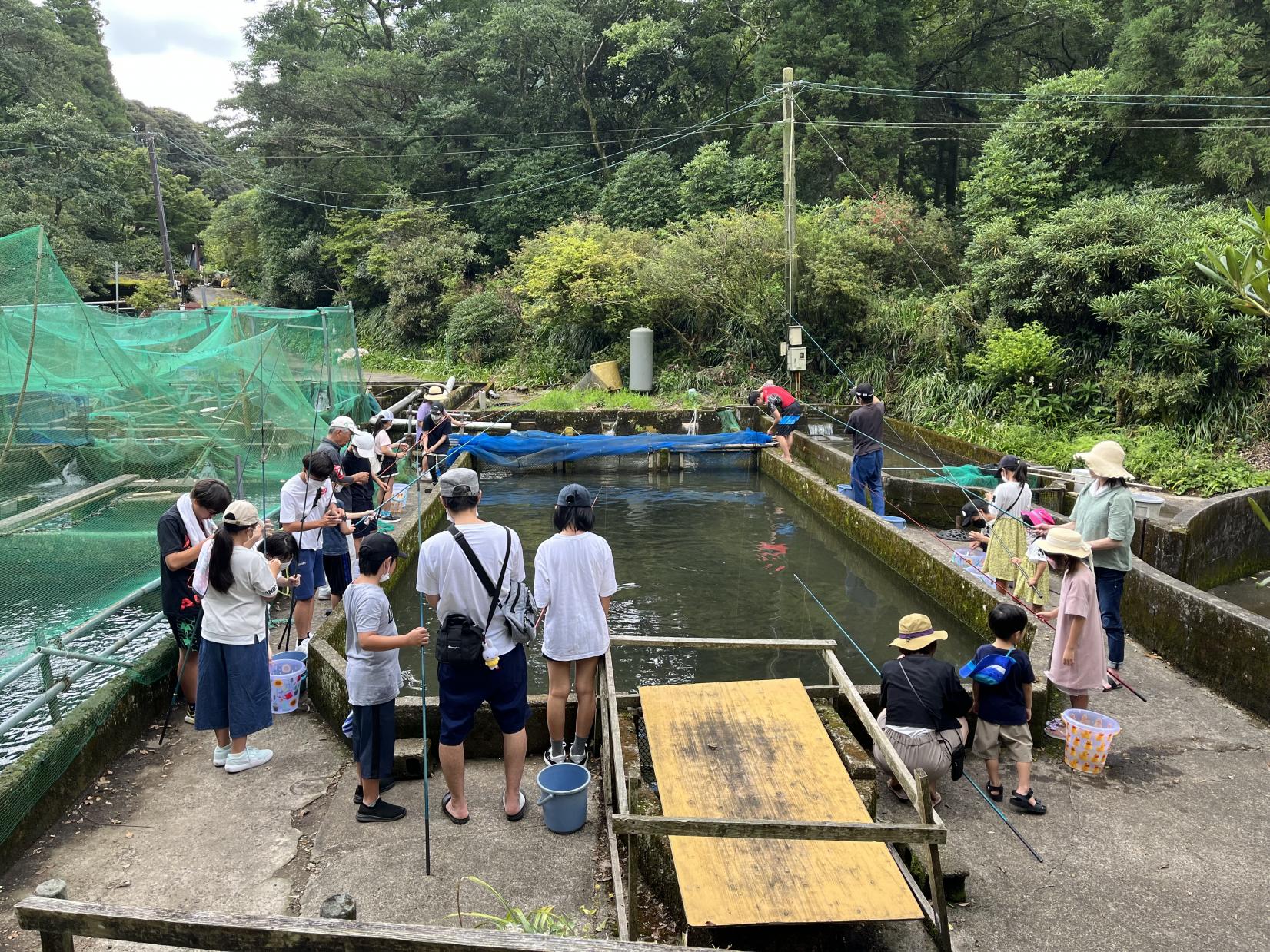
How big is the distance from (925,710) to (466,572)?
2337mm

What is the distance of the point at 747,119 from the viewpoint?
28344 mm

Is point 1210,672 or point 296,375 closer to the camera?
point 1210,672

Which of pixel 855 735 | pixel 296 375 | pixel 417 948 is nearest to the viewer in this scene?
pixel 417 948

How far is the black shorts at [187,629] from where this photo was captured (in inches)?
200

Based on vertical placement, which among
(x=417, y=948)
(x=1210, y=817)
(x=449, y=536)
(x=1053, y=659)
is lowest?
(x=1210, y=817)

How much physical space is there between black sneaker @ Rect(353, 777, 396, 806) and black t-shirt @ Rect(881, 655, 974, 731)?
2.63 metres

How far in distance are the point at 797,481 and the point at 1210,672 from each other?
6831mm

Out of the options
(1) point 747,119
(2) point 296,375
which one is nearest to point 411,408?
(2) point 296,375

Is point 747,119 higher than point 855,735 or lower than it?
A: higher

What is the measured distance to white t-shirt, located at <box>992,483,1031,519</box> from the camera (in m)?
6.88

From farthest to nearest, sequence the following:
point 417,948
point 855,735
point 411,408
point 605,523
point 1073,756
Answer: point 411,408
point 605,523
point 855,735
point 1073,756
point 417,948

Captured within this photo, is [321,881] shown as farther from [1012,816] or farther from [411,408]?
[411,408]

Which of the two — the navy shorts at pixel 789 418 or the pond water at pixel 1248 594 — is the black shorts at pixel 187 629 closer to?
the pond water at pixel 1248 594

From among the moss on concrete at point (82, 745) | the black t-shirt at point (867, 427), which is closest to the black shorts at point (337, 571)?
the moss on concrete at point (82, 745)
